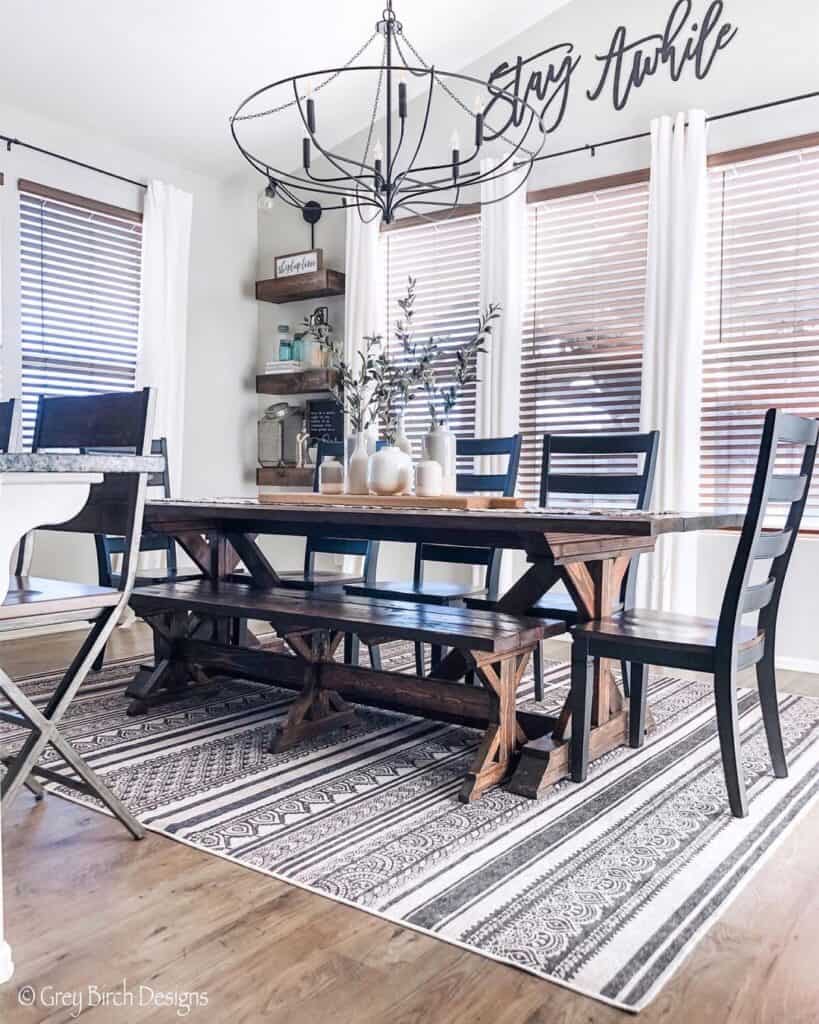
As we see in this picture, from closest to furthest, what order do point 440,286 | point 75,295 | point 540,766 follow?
1. point 540,766
2. point 75,295
3. point 440,286

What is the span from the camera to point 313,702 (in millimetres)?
2748

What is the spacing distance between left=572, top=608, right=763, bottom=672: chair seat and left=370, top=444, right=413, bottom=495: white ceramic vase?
2.91 ft

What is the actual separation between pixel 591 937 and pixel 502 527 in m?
0.99

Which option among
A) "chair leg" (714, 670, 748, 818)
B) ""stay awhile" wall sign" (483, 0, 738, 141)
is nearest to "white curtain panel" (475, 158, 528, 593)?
""stay awhile" wall sign" (483, 0, 738, 141)

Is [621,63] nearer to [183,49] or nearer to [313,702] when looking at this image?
[183,49]

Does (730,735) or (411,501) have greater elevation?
(411,501)

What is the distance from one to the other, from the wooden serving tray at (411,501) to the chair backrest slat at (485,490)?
2.18 feet

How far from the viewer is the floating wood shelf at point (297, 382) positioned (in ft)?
17.2

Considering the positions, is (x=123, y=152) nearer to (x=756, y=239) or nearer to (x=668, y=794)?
(x=756, y=239)

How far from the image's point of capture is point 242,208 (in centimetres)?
552

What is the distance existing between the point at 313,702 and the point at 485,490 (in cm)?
142

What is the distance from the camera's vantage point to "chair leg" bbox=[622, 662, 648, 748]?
263 centimetres

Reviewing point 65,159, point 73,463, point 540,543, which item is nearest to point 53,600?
point 73,463

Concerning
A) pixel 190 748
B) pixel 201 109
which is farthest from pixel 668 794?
pixel 201 109
